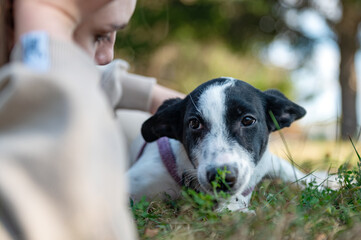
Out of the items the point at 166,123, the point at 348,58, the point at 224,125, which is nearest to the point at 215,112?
the point at 224,125

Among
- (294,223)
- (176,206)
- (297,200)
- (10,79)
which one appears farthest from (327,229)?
(10,79)

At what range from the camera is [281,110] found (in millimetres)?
2947

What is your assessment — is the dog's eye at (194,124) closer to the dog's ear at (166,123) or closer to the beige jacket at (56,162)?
the dog's ear at (166,123)

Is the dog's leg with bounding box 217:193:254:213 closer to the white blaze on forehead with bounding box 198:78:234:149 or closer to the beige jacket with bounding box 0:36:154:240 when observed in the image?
the white blaze on forehead with bounding box 198:78:234:149

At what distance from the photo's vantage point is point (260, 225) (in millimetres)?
1784

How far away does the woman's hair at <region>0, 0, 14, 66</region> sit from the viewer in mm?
1739

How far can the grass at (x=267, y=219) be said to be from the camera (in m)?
1.73

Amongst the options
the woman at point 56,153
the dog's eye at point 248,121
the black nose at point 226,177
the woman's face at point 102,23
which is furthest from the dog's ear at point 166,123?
the woman at point 56,153

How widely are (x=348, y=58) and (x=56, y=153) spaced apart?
10793 mm

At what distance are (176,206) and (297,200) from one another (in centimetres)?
61

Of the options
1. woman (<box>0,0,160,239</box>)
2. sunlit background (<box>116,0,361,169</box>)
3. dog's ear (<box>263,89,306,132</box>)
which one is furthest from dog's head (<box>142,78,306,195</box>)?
sunlit background (<box>116,0,361,169</box>)

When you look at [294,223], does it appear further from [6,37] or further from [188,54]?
[188,54]

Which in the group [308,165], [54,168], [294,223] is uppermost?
→ [54,168]

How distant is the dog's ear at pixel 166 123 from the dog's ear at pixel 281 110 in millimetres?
540
